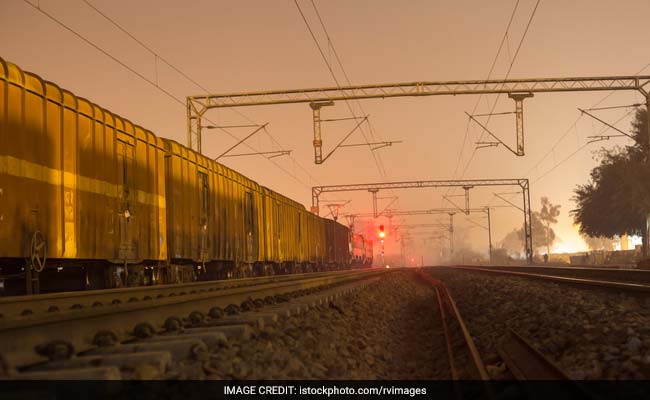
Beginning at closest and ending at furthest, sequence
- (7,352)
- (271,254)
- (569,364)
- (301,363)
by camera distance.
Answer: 1. (7,352)
2. (301,363)
3. (569,364)
4. (271,254)

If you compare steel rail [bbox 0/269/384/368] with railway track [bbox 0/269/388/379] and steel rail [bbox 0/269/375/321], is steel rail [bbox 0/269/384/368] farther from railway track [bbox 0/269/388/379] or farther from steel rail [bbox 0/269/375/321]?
steel rail [bbox 0/269/375/321]

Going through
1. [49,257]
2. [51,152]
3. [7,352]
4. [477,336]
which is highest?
[51,152]

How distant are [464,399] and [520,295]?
29.8 ft

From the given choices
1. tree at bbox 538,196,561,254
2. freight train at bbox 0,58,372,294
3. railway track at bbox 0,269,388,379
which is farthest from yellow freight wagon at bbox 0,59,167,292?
tree at bbox 538,196,561,254

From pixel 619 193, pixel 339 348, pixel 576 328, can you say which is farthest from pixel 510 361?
pixel 619 193

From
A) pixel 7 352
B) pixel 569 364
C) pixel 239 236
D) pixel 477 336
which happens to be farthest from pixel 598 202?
pixel 7 352

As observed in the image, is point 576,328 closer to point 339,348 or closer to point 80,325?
point 339,348

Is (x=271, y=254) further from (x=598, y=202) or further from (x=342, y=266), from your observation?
(x=598, y=202)

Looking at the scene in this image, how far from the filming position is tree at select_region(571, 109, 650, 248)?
47719 millimetres

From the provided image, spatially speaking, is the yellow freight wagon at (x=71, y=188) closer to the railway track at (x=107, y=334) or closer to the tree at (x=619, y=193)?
the railway track at (x=107, y=334)

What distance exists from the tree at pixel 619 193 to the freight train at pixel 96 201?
130ft

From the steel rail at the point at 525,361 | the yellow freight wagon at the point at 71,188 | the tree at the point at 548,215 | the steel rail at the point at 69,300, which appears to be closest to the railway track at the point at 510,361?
the steel rail at the point at 525,361

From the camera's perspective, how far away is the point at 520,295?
1490 centimetres

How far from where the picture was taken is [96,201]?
11.2 meters
